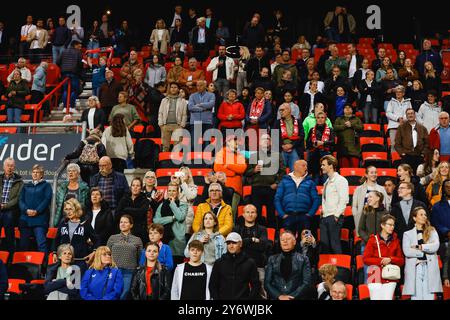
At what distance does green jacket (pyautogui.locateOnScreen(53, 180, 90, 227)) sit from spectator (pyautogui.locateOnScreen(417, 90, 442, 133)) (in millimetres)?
5494

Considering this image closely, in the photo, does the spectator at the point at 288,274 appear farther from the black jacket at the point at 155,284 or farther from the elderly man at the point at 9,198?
the elderly man at the point at 9,198

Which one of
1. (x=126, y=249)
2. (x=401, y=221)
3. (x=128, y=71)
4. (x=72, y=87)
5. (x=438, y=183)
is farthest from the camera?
(x=72, y=87)

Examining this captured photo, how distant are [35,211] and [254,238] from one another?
2.95 metres

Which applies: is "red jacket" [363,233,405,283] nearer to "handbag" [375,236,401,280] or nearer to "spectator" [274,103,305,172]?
"handbag" [375,236,401,280]

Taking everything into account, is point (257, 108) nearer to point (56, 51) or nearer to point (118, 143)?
point (118, 143)

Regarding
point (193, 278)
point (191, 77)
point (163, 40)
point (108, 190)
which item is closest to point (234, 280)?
point (193, 278)

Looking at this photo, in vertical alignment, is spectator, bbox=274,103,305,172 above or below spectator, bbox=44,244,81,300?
above

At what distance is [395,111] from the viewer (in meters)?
14.3

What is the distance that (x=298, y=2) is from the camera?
21.9 metres

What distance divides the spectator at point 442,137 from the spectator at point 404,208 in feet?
8.06

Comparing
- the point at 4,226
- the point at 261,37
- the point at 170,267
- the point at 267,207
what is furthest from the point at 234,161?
the point at 261,37

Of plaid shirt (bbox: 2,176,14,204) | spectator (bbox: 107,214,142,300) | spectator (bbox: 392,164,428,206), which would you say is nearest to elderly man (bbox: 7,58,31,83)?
plaid shirt (bbox: 2,176,14,204)

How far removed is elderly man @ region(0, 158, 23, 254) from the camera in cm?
1182

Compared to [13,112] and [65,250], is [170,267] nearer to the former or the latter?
[65,250]
